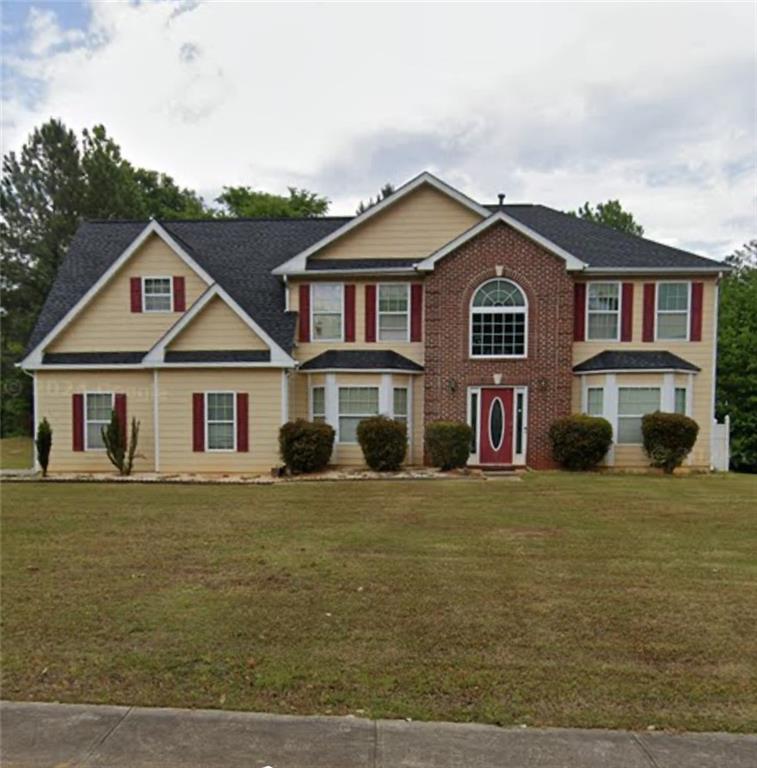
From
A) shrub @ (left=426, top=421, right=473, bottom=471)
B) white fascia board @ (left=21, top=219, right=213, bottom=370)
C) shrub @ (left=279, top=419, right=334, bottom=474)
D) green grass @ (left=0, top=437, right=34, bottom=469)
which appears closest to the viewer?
shrub @ (left=279, top=419, right=334, bottom=474)

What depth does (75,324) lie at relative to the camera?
16.3 metres

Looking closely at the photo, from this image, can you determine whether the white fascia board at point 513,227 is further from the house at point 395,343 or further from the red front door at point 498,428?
the red front door at point 498,428

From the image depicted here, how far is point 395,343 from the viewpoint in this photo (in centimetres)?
1659

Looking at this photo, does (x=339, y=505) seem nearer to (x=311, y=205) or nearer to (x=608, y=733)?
(x=608, y=733)

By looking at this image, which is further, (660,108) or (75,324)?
(75,324)

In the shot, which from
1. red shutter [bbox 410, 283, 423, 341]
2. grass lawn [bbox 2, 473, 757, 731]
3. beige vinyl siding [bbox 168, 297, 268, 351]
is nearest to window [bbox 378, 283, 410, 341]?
red shutter [bbox 410, 283, 423, 341]

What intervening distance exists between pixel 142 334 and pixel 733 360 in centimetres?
2440

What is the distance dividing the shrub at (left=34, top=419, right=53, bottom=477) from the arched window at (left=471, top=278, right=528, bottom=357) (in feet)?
38.2

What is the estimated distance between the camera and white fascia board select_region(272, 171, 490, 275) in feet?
54.0

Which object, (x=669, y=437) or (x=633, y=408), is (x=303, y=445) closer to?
(x=633, y=408)

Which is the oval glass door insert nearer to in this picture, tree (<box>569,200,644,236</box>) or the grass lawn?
the grass lawn

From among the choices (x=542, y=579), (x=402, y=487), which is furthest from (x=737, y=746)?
(x=402, y=487)

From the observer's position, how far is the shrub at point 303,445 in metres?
14.4

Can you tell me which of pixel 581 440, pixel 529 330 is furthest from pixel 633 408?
pixel 529 330
